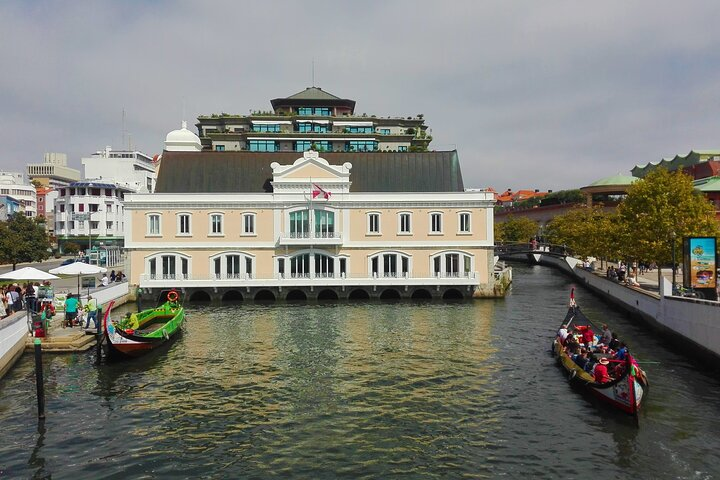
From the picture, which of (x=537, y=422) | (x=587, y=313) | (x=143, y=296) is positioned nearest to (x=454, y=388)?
(x=537, y=422)

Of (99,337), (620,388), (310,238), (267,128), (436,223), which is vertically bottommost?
(620,388)

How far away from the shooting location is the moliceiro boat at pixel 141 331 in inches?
1228

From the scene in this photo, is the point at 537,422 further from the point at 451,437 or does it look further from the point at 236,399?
the point at 236,399

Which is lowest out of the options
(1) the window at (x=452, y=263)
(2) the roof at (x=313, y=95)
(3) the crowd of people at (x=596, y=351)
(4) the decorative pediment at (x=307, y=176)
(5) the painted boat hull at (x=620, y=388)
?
(5) the painted boat hull at (x=620, y=388)

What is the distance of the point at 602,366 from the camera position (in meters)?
25.3

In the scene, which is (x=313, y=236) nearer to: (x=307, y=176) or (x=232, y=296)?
(x=307, y=176)

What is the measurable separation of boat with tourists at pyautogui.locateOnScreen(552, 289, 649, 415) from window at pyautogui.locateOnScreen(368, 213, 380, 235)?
2604 centimetres

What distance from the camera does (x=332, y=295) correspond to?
58.4 meters

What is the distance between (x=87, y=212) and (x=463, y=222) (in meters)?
86.2

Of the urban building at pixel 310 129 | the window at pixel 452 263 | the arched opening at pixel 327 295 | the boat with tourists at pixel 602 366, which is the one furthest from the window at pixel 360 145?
the boat with tourists at pixel 602 366

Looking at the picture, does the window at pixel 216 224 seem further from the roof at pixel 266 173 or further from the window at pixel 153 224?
the window at pixel 153 224

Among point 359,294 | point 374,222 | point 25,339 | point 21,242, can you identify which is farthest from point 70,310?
point 21,242

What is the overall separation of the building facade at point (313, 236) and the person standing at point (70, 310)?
61.7ft

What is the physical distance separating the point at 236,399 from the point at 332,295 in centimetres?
3316
